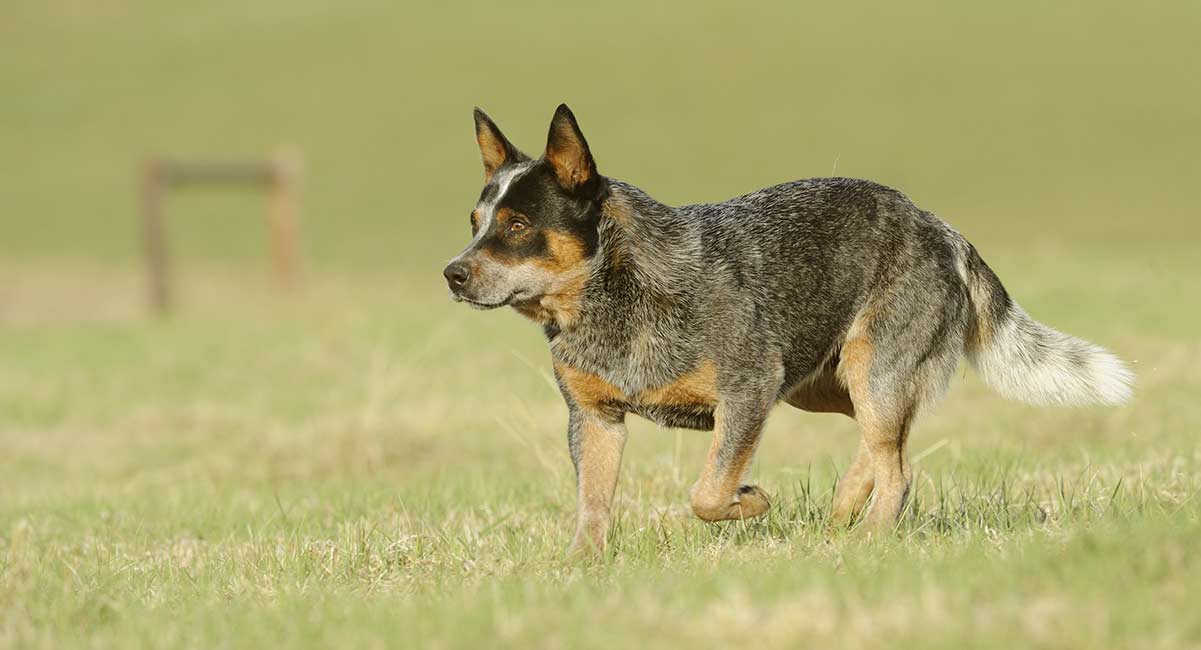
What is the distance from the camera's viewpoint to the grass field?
13.3 ft

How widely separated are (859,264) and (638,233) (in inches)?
39.6

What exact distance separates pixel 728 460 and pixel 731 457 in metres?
0.02

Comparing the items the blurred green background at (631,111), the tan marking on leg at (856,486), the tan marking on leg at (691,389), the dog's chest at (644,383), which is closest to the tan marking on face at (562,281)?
the dog's chest at (644,383)

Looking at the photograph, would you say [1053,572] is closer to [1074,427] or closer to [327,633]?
[327,633]

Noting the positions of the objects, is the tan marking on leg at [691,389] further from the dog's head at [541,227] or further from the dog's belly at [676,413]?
the dog's head at [541,227]

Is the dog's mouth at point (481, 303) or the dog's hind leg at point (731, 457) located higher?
the dog's mouth at point (481, 303)

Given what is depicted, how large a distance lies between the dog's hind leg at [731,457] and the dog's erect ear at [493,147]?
4.42 feet

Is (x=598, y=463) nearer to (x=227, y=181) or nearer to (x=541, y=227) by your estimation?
(x=541, y=227)

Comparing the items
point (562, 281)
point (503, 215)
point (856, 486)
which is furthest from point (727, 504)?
point (503, 215)

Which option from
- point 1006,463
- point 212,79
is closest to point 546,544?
point 1006,463

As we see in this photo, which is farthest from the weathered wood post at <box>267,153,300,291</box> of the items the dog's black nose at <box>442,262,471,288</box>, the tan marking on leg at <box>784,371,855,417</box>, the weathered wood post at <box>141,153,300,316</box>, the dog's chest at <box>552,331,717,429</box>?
the dog's black nose at <box>442,262,471,288</box>

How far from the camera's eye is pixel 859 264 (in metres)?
6.17

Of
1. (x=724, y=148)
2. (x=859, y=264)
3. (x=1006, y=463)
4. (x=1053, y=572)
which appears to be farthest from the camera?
(x=724, y=148)

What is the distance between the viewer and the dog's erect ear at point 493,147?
19.7 ft
